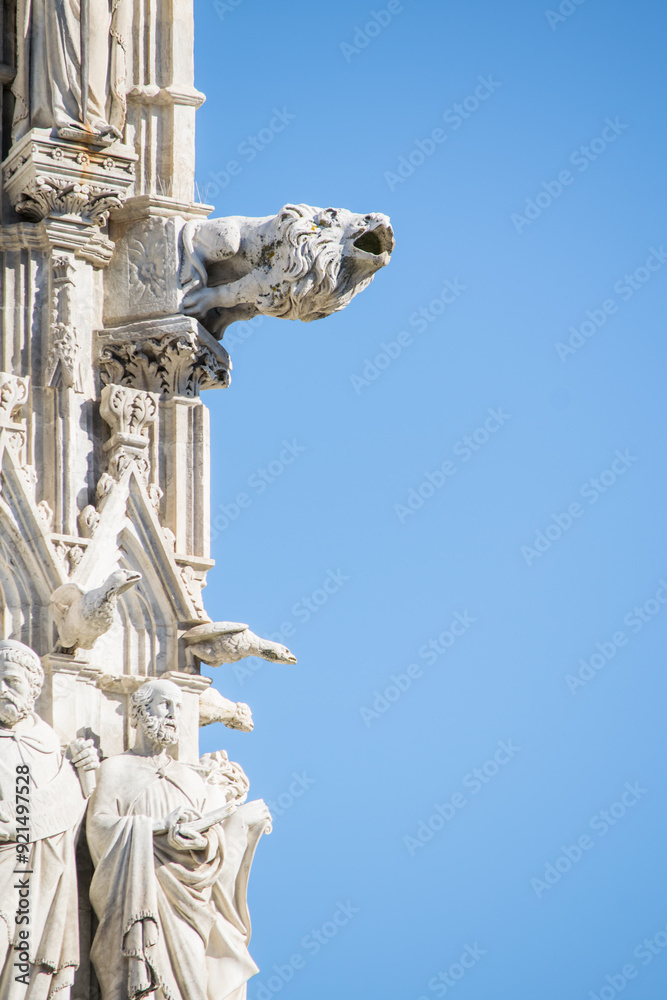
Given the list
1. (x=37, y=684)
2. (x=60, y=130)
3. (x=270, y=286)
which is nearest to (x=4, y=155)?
(x=60, y=130)

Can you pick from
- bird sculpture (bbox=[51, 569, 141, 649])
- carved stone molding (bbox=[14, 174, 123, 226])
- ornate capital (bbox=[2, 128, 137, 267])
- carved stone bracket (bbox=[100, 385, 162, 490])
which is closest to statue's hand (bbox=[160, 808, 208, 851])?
bird sculpture (bbox=[51, 569, 141, 649])

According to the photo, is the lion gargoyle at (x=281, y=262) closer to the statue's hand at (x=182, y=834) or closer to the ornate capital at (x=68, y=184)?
the ornate capital at (x=68, y=184)

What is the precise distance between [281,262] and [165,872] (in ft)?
13.2

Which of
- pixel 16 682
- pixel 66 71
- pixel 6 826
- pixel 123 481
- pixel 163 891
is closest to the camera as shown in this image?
pixel 6 826

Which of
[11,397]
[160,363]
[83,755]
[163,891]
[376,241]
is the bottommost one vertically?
[163,891]

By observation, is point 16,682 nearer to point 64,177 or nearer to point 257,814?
point 257,814

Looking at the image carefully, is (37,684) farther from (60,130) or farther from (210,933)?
(60,130)

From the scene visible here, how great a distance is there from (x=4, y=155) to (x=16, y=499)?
234cm

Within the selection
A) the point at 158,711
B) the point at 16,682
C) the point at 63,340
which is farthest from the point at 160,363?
the point at 16,682

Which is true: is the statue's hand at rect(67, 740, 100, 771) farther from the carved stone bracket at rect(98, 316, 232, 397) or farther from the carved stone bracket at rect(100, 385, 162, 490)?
the carved stone bracket at rect(98, 316, 232, 397)

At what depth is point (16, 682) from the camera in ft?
54.3

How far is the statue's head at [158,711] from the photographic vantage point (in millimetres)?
17078

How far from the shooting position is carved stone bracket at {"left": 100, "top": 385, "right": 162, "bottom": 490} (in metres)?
18.0

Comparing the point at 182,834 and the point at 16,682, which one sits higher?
the point at 16,682
